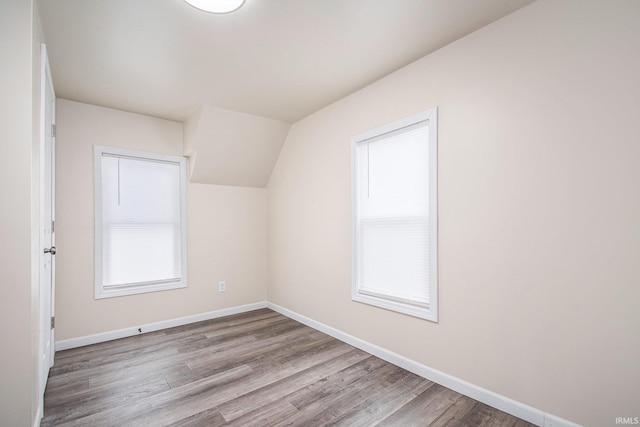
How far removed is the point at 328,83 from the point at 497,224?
6.05ft

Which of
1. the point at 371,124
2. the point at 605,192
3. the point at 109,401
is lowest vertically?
the point at 109,401

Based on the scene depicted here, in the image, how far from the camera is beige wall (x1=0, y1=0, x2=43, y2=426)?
1.53m

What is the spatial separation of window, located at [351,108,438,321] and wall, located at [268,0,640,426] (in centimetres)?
10

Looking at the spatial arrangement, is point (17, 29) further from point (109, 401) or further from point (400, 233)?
point (400, 233)

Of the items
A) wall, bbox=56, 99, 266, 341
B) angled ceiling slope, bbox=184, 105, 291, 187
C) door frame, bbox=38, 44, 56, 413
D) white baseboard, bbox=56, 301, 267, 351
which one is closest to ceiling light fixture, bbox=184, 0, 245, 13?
door frame, bbox=38, 44, 56, 413

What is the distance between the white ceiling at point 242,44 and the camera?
1826mm

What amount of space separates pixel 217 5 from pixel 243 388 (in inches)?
99.6

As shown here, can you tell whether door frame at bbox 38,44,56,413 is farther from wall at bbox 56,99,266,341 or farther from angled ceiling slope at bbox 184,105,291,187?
angled ceiling slope at bbox 184,105,291,187

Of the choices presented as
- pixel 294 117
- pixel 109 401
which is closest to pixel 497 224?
pixel 294 117

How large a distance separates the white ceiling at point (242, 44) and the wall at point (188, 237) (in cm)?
38

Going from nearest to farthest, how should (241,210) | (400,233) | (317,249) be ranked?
(400,233) < (317,249) < (241,210)

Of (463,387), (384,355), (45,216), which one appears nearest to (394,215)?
(384,355)

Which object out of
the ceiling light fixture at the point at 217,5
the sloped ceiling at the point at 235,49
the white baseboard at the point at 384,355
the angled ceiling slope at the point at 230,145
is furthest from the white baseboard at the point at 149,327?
the ceiling light fixture at the point at 217,5

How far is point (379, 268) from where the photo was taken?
280 cm
